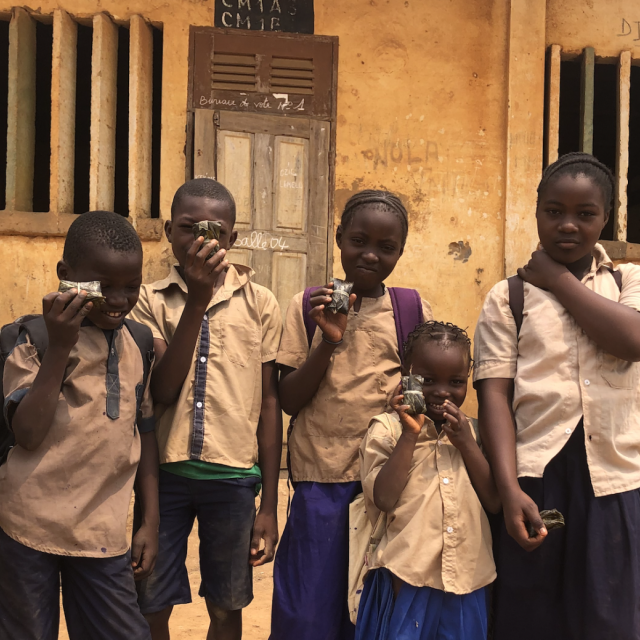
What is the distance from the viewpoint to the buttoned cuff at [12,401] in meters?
1.75

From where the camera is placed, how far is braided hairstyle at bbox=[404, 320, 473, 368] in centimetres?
211

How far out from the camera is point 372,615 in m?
2.02

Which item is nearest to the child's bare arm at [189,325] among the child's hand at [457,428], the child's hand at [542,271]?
the child's hand at [457,428]

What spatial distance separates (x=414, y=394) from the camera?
1.94 m

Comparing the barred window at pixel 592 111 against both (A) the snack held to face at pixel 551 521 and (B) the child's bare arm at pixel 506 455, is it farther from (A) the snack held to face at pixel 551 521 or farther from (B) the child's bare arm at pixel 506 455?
(A) the snack held to face at pixel 551 521

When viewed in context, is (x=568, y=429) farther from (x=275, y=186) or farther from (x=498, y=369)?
(x=275, y=186)

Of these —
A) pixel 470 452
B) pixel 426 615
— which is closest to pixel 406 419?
pixel 470 452

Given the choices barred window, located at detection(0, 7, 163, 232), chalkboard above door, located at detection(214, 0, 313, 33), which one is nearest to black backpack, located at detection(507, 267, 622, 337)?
barred window, located at detection(0, 7, 163, 232)

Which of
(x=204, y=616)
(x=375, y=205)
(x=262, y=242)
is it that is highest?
(x=262, y=242)

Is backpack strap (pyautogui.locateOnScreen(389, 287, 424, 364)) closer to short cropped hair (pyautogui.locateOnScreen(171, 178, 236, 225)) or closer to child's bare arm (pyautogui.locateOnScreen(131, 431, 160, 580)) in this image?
short cropped hair (pyautogui.locateOnScreen(171, 178, 236, 225))

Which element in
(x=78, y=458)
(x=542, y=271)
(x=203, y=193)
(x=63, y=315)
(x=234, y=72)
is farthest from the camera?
(x=234, y=72)

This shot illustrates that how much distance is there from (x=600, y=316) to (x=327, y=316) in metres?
0.77

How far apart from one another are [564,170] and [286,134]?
136 inches

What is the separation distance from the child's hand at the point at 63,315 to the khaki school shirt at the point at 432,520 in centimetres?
90
